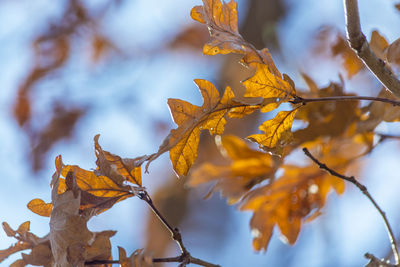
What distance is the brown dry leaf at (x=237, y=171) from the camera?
859mm

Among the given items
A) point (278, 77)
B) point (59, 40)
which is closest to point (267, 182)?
point (278, 77)

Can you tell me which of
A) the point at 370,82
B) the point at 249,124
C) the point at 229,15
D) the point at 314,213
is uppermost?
the point at 249,124

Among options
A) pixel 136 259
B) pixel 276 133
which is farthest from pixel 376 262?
pixel 136 259

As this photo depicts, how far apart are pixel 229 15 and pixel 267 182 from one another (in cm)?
42

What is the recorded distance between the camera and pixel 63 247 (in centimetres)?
54

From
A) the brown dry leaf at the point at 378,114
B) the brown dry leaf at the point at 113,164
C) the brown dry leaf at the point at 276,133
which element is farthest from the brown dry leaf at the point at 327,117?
the brown dry leaf at the point at 113,164

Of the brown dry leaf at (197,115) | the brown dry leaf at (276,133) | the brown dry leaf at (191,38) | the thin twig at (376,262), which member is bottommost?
the thin twig at (376,262)

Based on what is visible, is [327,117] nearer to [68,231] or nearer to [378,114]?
[378,114]

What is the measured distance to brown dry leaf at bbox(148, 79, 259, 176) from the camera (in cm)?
57

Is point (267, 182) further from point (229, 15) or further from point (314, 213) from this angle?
point (229, 15)

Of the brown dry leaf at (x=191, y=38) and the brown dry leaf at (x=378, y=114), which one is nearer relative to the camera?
the brown dry leaf at (x=378, y=114)

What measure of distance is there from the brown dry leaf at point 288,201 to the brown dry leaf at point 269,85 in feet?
1.07

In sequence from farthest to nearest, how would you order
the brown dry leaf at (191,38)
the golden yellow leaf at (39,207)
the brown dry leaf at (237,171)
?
the brown dry leaf at (191,38) < the brown dry leaf at (237,171) < the golden yellow leaf at (39,207)

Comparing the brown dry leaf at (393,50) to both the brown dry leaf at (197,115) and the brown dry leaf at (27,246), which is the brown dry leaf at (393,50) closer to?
the brown dry leaf at (197,115)
